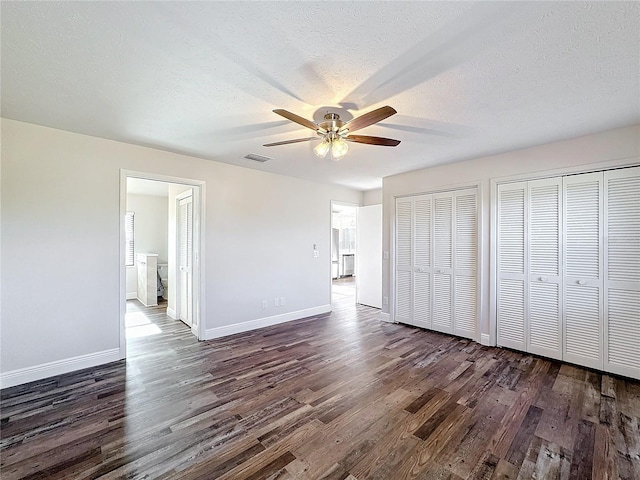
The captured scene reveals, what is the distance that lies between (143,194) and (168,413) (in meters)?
6.12

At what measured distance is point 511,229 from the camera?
352 centimetres

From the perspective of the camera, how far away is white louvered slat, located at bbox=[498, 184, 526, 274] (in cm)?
345

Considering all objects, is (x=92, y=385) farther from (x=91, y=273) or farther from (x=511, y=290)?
(x=511, y=290)

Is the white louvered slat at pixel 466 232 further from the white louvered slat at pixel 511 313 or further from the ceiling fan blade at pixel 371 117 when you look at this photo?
the ceiling fan blade at pixel 371 117

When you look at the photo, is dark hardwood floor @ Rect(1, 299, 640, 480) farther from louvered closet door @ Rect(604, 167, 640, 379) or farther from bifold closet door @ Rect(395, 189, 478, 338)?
bifold closet door @ Rect(395, 189, 478, 338)

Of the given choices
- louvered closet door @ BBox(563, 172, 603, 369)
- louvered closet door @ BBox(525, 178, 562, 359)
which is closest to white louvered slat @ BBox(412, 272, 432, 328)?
louvered closet door @ BBox(525, 178, 562, 359)

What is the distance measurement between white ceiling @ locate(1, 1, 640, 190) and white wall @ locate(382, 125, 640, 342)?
281 mm

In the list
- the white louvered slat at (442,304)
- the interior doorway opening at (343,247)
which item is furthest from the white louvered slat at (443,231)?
the interior doorway opening at (343,247)

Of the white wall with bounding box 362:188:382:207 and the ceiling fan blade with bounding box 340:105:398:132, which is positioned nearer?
the ceiling fan blade with bounding box 340:105:398:132

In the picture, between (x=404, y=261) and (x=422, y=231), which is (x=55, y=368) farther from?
(x=422, y=231)

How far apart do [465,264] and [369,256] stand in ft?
6.99

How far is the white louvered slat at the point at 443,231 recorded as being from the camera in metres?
4.12

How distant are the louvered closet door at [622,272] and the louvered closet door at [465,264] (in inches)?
50.3

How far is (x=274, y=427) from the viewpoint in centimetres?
206
